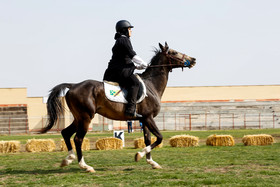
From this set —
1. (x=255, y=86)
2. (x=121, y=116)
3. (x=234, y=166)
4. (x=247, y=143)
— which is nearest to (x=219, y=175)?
(x=234, y=166)

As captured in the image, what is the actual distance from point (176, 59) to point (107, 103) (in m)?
2.52

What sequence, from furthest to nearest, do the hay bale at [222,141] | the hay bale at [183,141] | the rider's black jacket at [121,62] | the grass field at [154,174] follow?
the hay bale at [183,141] → the hay bale at [222,141] → the rider's black jacket at [121,62] → the grass field at [154,174]

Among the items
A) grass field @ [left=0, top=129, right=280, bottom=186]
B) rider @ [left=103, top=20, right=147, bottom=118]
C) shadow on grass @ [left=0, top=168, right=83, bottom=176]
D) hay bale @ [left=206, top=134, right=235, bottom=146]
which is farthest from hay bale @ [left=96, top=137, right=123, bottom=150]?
rider @ [left=103, top=20, right=147, bottom=118]

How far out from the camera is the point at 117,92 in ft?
34.8

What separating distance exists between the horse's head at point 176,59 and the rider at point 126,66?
1040 mm

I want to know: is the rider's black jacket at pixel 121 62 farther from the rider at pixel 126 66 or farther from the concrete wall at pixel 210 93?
the concrete wall at pixel 210 93

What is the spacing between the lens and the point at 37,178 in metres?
9.23

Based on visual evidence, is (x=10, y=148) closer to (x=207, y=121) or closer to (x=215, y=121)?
(x=207, y=121)

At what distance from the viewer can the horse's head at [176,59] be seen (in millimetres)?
11602

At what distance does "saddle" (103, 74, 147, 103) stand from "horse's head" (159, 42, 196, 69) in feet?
4.32

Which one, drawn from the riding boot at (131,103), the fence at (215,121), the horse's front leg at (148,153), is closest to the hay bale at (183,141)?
the horse's front leg at (148,153)

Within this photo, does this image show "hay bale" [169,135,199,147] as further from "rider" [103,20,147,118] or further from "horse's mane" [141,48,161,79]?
"rider" [103,20,147,118]

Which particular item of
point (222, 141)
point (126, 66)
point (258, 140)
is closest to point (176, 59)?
point (126, 66)

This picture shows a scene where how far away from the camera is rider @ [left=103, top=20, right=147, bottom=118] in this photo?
10.5 metres
